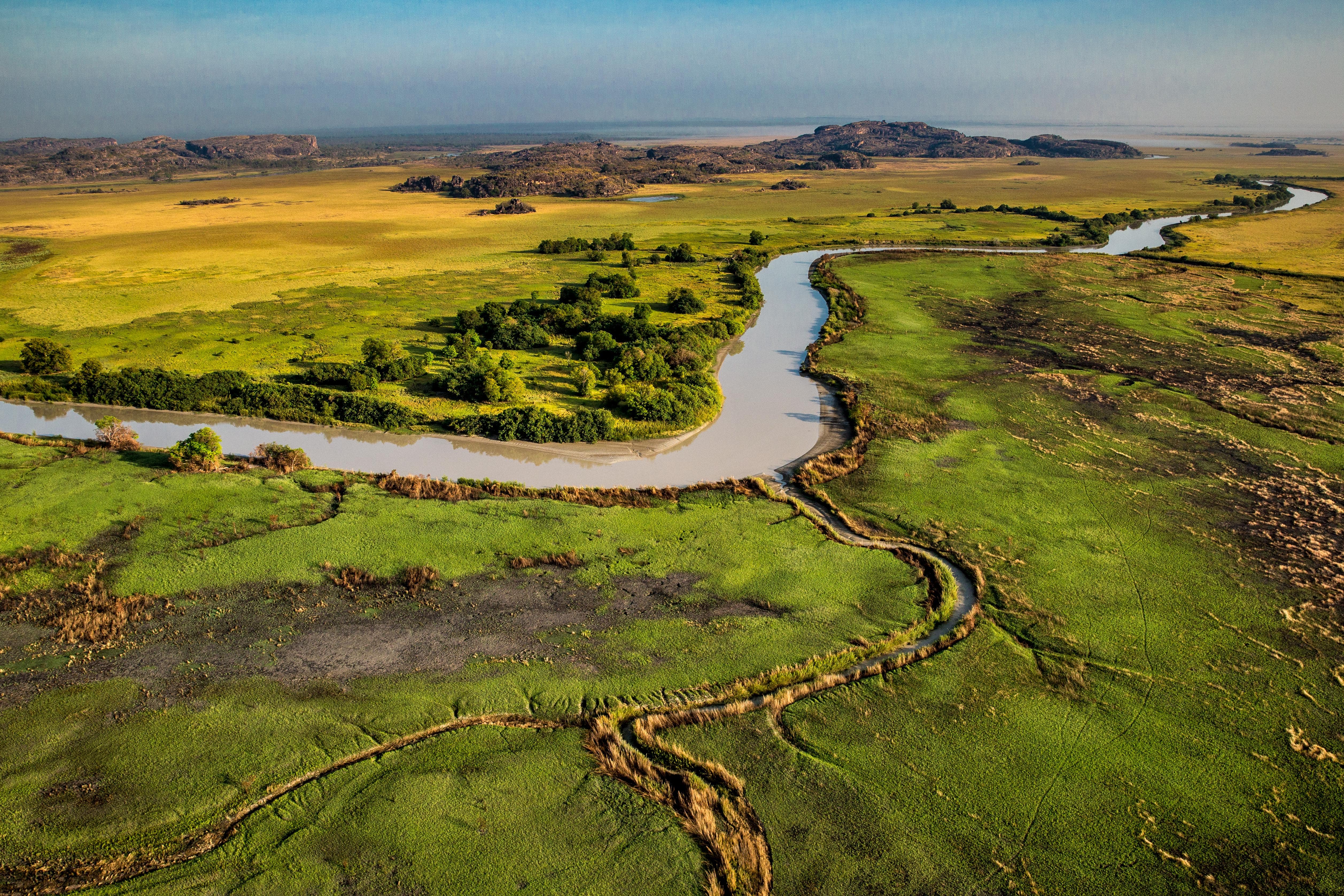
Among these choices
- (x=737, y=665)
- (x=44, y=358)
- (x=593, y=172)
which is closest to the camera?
(x=737, y=665)

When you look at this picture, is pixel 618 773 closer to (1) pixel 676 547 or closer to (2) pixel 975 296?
(1) pixel 676 547

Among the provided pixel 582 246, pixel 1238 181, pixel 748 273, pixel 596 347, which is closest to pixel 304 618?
pixel 596 347

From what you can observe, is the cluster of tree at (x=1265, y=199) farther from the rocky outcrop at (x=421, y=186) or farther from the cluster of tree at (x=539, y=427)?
the rocky outcrop at (x=421, y=186)

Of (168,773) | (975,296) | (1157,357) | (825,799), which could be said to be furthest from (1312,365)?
(168,773)

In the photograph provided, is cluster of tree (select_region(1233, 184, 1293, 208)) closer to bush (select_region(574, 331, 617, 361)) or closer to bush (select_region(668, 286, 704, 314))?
bush (select_region(668, 286, 704, 314))

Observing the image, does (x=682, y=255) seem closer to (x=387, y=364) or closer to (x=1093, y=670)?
(x=387, y=364)
